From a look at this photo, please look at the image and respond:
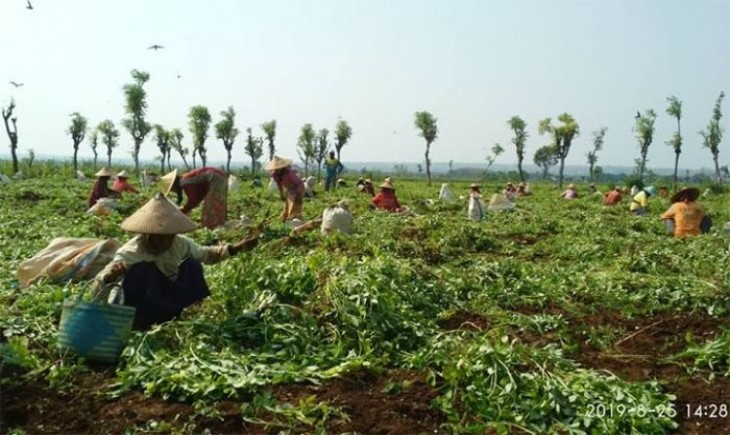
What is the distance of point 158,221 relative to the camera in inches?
186

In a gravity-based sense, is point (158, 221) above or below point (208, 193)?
above

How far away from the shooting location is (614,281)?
258 inches

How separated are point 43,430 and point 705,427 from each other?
341 cm

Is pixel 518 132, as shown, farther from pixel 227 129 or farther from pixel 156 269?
pixel 156 269

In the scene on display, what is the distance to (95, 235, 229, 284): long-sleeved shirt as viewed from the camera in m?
4.74

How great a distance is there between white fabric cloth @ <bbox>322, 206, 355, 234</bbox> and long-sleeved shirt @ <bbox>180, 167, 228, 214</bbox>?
1672 mm

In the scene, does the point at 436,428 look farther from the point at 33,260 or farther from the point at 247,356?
the point at 33,260

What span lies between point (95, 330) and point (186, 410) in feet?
2.97

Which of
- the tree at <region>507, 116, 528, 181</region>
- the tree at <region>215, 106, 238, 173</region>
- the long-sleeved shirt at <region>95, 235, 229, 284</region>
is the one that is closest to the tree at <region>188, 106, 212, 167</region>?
the tree at <region>215, 106, 238, 173</region>

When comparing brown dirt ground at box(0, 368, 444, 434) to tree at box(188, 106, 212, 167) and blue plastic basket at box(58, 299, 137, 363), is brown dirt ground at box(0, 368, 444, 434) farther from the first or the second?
tree at box(188, 106, 212, 167)

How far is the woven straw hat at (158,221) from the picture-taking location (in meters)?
4.68

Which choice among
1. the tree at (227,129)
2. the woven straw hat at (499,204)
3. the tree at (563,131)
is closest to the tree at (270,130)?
the tree at (227,129)

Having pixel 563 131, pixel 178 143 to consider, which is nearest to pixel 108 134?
pixel 178 143

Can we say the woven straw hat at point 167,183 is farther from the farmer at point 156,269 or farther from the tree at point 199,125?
the tree at point 199,125
